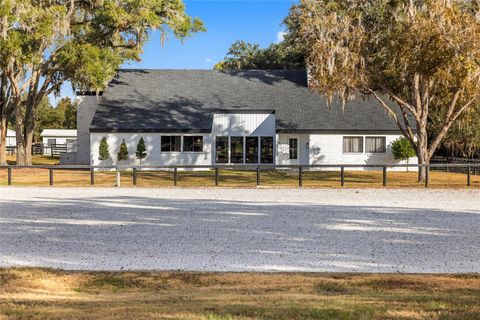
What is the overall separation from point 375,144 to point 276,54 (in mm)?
17444

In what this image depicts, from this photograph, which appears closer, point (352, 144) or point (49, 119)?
point (352, 144)

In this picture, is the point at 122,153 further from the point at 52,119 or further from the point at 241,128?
the point at 52,119

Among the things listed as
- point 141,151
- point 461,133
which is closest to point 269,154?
point 141,151

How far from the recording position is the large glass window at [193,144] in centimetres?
3534

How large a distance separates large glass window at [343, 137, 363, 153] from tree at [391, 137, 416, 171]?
84.5 inches

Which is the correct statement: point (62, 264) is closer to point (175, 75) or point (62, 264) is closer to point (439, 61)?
point (439, 61)

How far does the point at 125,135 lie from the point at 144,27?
22.2 ft

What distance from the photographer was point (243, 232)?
36.9 ft

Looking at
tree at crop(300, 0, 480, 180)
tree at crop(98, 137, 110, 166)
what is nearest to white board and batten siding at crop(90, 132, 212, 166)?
tree at crop(98, 137, 110, 166)

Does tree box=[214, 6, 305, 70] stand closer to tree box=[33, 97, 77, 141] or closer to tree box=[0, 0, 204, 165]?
tree box=[0, 0, 204, 165]

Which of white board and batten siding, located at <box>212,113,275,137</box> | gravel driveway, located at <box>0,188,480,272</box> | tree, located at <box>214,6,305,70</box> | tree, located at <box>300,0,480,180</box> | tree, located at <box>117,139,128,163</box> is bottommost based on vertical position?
gravel driveway, located at <box>0,188,480,272</box>

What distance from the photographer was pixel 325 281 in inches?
279

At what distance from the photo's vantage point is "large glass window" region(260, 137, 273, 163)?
36088 mm

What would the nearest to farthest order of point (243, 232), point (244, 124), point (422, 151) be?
point (243, 232), point (422, 151), point (244, 124)
